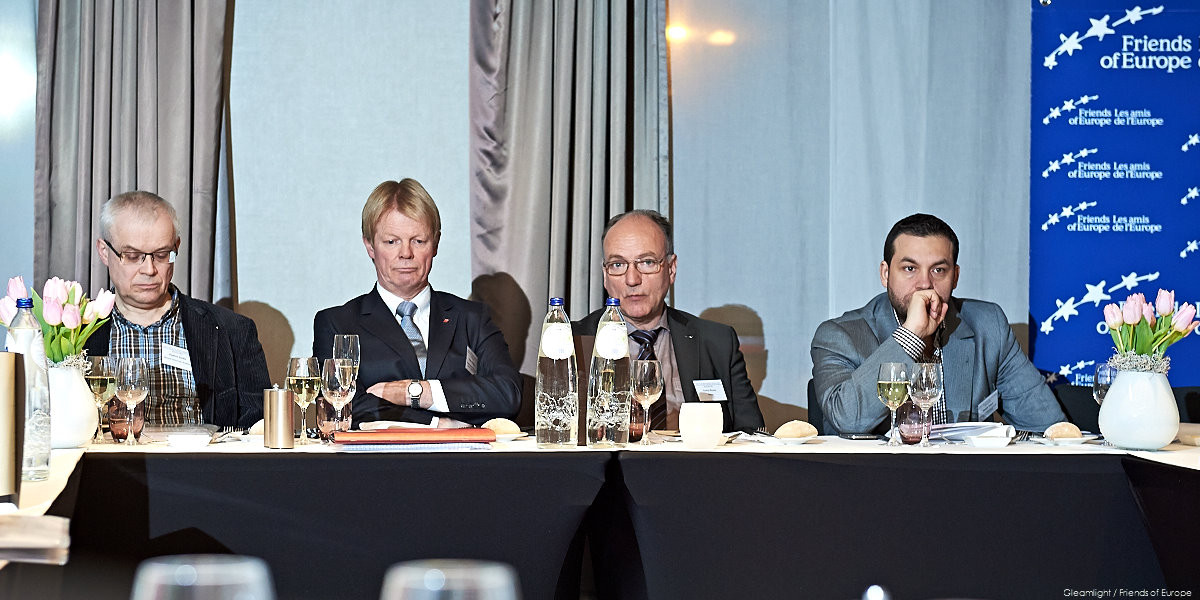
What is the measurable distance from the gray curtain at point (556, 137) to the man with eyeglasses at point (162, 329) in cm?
124

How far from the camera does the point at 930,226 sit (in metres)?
3.53

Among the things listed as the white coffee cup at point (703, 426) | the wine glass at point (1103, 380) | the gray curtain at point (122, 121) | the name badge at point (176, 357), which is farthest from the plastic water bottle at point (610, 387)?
the gray curtain at point (122, 121)

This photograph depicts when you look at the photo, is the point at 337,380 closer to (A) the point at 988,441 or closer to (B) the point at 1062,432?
(A) the point at 988,441

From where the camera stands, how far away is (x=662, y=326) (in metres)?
3.76

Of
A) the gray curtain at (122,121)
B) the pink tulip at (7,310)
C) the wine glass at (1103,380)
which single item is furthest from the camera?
the gray curtain at (122,121)

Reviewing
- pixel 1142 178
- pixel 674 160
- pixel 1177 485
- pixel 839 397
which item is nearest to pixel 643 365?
pixel 839 397

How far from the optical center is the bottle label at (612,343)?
2467mm

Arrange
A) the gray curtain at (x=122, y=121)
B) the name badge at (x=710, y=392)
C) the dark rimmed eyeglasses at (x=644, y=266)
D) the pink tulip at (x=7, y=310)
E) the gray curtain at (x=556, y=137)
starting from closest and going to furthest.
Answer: the pink tulip at (x=7, y=310) < the name badge at (x=710, y=392) < the dark rimmed eyeglasses at (x=644, y=266) < the gray curtain at (x=122, y=121) < the gray curtain at (x=556, y=137)

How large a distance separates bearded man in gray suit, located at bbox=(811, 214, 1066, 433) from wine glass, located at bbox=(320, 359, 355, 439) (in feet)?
5.14

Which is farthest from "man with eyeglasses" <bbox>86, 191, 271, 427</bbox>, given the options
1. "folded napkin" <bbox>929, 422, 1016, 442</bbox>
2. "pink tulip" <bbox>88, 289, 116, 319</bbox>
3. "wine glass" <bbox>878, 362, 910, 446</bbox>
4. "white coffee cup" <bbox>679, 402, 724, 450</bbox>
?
"folded napkin" <bbox>929, 422, 1016, 442</bbox>

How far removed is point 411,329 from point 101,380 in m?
1.40

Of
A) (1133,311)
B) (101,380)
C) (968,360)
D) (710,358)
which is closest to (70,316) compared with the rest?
(101,380)

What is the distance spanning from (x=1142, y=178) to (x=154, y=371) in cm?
399

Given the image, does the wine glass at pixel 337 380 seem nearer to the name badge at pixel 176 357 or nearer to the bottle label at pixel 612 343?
the bottle label at pixel 612 343
